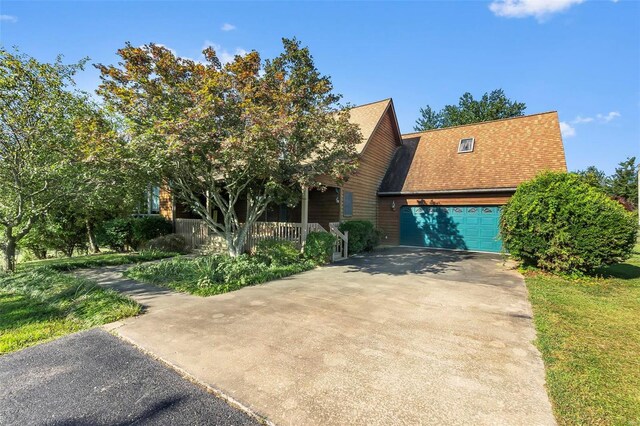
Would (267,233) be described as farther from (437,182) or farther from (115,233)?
(437,182)

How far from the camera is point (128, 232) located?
1374cm

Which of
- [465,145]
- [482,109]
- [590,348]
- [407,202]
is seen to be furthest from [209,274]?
[482,109]

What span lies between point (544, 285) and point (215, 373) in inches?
311

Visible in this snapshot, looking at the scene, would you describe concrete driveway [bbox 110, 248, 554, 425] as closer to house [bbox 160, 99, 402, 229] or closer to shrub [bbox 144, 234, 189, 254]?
house [bbox 160, 99, 402, 229]

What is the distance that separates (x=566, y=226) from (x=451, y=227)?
19.4 feet

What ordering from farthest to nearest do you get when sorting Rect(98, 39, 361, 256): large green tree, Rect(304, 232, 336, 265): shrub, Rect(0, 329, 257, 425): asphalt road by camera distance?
1. Rect(304, 232, 336, 265): shrub
2. Rect(98, 39, 361, 256): large green tree
3. Rect(0, 329, 257, 425): asphalt road

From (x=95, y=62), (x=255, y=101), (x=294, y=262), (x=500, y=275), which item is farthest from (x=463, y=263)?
(x=95, y=62)

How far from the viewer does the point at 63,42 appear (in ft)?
24.5

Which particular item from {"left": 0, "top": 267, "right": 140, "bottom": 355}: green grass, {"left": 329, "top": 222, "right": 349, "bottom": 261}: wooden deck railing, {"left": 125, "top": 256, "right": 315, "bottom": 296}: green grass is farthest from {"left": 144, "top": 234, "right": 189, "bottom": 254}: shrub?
{"left": 329, "top": 222, "right": 349, "bottom": 261}: wooden deck railing

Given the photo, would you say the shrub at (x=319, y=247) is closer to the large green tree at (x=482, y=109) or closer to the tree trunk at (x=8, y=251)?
the tree trunk at (x=8, y=251)

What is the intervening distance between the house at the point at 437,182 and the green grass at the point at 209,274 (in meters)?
4.26

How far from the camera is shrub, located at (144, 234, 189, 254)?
12500 mm

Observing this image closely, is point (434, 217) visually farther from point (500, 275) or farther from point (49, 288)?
point (49, 288)

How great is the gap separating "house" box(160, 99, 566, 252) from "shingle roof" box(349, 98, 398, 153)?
55 mm
